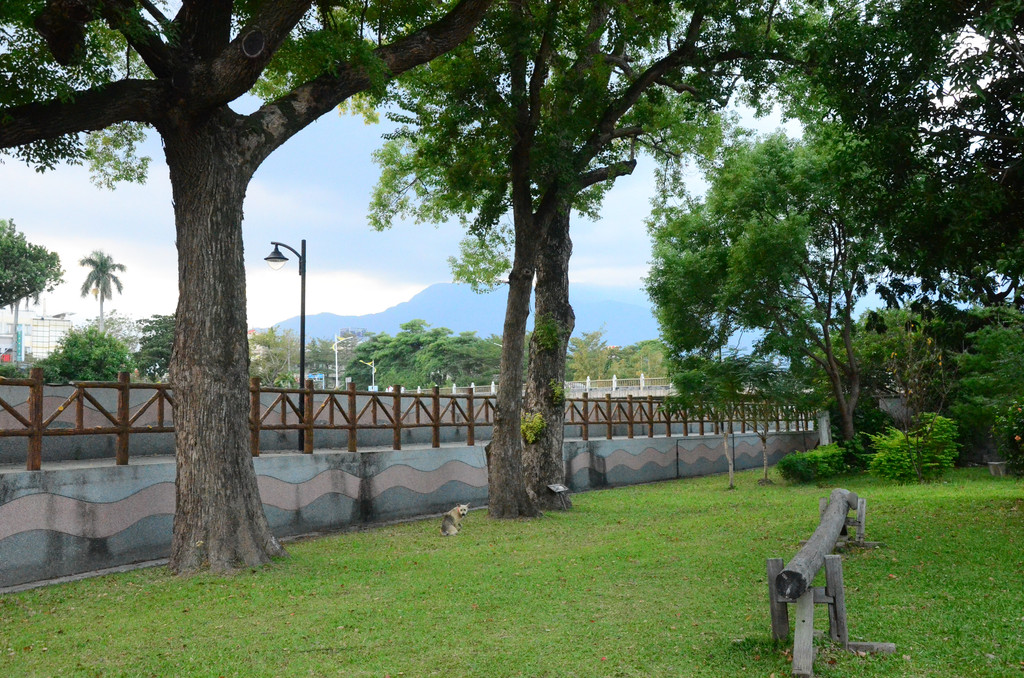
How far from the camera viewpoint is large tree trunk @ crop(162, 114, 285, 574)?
9.59m

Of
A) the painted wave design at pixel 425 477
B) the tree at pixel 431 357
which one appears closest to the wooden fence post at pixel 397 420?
the painted wave design at pixel 425 477

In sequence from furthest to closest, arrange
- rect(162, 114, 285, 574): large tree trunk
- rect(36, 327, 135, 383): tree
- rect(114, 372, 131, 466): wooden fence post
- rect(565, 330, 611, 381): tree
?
rect(565, 330, 611, 381): tree
rect(36, 327, 135, 383): tree
rect(114, 372, 131, 466): wooden fence post
rect(162, 114, 285, 574): large tree trunk

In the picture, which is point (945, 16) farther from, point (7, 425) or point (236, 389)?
point (7, 425)

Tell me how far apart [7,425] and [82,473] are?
3558mm

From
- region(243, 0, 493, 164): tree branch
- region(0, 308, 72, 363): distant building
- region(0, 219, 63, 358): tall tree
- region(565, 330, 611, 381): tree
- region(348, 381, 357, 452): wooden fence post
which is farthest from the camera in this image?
region(0, 308, 72, 363): distant building

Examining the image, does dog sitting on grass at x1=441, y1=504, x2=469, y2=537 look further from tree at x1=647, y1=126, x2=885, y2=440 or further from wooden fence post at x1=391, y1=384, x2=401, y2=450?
tree at x1=647, y1=126, x2=885, y2=440

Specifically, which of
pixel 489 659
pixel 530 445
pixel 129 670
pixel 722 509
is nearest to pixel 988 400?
pixel 722 509

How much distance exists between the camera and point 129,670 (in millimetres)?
5773

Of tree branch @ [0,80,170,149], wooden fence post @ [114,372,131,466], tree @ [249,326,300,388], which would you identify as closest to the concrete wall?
wooden fence post @ [114,372,131,466]

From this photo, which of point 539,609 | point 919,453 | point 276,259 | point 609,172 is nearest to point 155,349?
point 276,259

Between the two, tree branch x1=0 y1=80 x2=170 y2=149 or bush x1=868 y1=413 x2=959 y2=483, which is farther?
bush x1=868 y1=413 x2=959 y2=483

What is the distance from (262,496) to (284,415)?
174 cm

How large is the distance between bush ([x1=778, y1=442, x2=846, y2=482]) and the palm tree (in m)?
68.7

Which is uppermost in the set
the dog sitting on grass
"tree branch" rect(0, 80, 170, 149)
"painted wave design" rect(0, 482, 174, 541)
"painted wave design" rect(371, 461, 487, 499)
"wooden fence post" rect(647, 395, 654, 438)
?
"tree branch" rect(0, 80, 170, 149)
